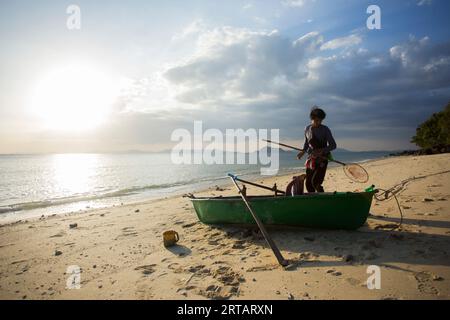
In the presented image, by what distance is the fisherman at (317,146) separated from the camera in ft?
21.8

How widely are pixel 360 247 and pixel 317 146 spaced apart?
2640 mm

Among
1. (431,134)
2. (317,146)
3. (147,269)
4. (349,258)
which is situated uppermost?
(431,134)

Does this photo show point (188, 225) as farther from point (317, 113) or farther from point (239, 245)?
point (317, 113)

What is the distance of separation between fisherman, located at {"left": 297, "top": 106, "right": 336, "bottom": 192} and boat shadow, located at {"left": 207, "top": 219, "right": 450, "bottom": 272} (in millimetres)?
1431

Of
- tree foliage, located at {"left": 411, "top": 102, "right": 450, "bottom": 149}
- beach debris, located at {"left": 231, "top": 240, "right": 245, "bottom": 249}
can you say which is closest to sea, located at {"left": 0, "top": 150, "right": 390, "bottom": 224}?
→ beach debris, located at {"left": 231, "top": 240, "right": 245, "bottom": 249}

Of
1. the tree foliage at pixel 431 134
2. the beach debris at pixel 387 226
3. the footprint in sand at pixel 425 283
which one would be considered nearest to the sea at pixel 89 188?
the beach debris at pixel 387 226

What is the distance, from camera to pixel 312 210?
588 cm

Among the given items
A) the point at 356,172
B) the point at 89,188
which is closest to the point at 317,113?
the point at 356,172

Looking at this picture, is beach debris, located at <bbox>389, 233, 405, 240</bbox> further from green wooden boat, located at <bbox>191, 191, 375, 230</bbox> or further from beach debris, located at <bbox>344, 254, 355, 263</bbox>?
beach debris, located at <bbox>344, 254, 355, 263</bbox>

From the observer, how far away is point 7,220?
13.1 meters

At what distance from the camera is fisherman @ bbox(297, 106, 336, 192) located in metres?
6.65

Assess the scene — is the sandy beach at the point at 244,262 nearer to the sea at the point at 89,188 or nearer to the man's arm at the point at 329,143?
the man's arm at the point at 329,143

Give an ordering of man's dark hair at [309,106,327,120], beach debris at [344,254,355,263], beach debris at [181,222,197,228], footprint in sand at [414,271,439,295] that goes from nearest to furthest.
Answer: footprint in sand at [414,271,439,295] < beach debris at [344,254,355,263] < man's dark hair at [309,106,327,120] < beach debris at [181,222,197,228]

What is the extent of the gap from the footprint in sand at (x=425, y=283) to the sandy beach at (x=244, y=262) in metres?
0.01
